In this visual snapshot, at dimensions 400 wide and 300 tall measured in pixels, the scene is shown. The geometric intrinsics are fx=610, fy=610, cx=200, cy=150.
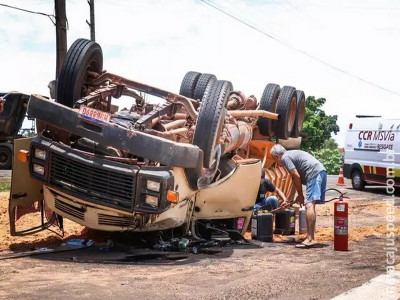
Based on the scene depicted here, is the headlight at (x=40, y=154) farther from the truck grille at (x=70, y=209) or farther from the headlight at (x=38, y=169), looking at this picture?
the truck grille at (x=70, y=209)

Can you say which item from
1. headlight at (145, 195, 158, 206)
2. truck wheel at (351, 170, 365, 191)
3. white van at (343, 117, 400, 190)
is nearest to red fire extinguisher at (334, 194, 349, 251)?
headlight at (145, 195, 158, 206)

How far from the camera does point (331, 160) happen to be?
34.3 m

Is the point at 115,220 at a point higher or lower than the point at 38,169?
lower

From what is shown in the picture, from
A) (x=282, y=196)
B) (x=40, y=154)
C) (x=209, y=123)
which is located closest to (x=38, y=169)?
(x=40, y=154)

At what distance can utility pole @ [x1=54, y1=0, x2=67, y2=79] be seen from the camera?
1578cm

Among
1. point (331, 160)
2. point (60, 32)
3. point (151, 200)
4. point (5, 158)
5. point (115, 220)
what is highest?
point (60, 32)

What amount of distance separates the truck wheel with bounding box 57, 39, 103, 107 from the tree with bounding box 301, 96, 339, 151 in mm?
34908

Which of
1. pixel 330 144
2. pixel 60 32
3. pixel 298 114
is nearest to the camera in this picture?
pixel 298 114

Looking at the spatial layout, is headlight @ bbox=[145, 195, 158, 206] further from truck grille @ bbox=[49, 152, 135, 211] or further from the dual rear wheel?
the dual rear wheel

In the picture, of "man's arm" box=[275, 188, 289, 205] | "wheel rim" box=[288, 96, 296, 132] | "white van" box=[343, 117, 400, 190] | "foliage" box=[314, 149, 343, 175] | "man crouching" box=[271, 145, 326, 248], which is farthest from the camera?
"foliage" box=[314, 149, 343, 175]

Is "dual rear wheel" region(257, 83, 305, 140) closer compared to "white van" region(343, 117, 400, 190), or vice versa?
"dual rear wheel" region(257, 83, 305, 140)

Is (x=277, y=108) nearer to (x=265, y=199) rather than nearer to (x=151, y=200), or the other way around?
(x=265, y=199)

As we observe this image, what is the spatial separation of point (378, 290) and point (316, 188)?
2928 millimetres

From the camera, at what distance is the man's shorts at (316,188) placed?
317 inches
